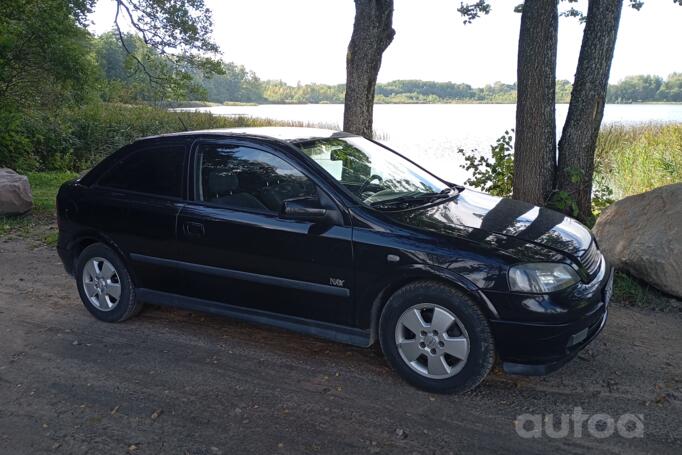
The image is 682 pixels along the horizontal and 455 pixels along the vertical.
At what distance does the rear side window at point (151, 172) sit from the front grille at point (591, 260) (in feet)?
9.82

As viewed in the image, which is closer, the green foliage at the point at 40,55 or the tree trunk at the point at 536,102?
the tree trunk at the point at 536,102

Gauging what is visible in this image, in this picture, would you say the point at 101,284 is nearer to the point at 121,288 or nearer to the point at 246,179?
the point at 121,288

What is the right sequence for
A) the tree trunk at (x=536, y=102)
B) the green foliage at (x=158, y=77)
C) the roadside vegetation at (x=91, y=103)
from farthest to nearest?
the green foliage at (x=158, y=77)
the roadside vegetation at (x=91, y=103)
the tree trunk at (x=536, y=102)

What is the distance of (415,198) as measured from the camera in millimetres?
4461

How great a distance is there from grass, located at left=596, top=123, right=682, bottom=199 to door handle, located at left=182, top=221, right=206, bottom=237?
782 cm

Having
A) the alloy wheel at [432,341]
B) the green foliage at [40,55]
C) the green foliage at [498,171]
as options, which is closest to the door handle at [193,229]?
the alloy wheel at [432,341]

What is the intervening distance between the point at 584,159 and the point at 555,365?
184 inches

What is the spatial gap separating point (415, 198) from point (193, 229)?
1693mm

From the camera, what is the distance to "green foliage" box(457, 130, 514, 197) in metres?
9.14

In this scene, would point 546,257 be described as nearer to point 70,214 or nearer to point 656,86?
point 70,214

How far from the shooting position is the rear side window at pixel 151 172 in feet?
15.5

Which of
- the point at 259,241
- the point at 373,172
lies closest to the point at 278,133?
the point at 373,172

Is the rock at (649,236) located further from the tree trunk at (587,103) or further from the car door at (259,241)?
the car door at (259,241)

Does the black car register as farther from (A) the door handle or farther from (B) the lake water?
(B) the lake water
